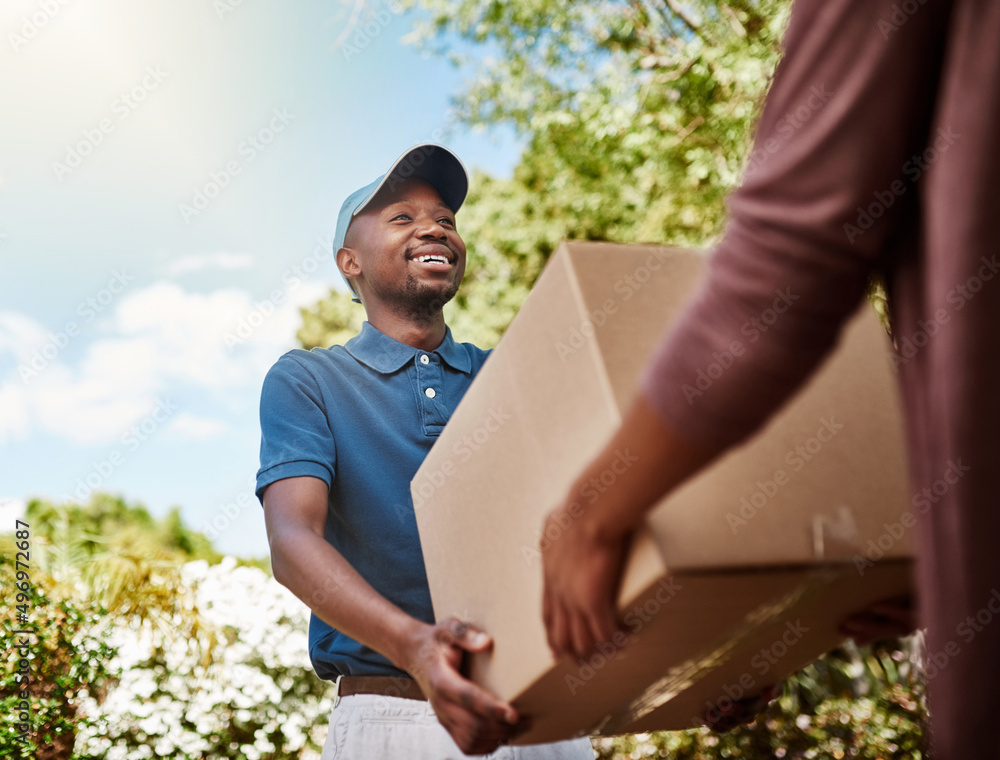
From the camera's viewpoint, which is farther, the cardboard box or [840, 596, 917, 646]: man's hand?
[840, 596, 917, 646]: man's hand

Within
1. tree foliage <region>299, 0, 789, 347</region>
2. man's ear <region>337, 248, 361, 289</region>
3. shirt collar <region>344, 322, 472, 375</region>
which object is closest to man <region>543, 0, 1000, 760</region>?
shirt collar <region>344, 322, 472, 375</region>

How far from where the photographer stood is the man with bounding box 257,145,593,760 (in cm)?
125

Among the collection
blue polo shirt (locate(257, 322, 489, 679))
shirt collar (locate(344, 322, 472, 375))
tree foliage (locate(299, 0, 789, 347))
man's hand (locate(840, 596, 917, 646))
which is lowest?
man's hand (locate(840, 596, 917, 646))

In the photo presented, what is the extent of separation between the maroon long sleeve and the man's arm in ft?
1.96

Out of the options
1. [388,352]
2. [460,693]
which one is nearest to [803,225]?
[460,693]

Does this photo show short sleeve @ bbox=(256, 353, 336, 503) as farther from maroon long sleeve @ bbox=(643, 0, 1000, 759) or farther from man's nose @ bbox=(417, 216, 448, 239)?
maroon long sleeve @ bbox=(643, 0, 1000, 759)

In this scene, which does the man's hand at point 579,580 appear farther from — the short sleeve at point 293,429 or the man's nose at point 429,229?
the man's nose at point 429,229

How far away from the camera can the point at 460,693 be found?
3.56ft

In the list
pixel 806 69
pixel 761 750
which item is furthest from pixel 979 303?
pixel 761 750

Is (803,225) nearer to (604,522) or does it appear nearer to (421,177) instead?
(604,522)

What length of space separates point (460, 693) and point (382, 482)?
0.63 meters

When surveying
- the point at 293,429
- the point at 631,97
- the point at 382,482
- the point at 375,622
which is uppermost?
the point at 631,97

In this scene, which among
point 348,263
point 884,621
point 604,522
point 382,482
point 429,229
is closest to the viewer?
point 604,522

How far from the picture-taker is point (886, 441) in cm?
95
